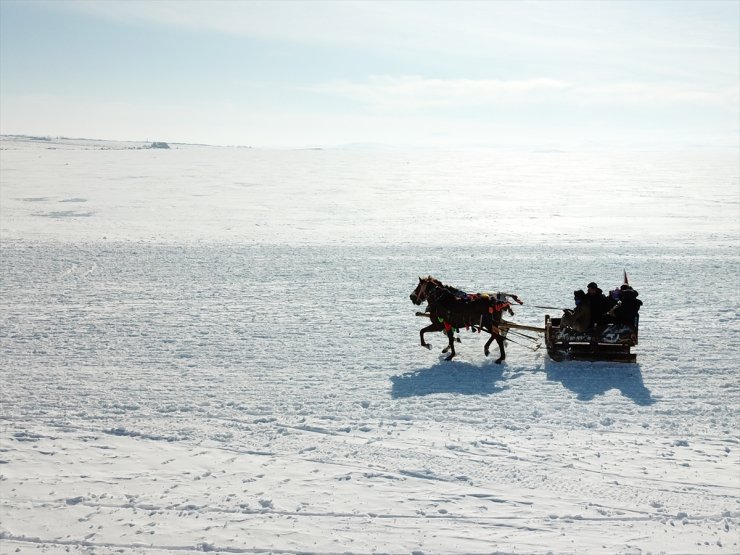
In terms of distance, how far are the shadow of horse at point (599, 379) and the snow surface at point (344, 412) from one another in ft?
0.15

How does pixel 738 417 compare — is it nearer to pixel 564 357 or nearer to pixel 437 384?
pixel 564 357

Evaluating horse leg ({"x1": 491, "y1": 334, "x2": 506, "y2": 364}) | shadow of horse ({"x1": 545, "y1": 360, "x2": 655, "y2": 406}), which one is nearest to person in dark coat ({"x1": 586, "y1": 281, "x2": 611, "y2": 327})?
shadow of horse ({"x1": 545, "y1": 360, "x2": 655, "y2": 406})

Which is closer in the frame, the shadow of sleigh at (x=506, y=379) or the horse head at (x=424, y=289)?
the shadow of sleigh at (x=506, y=379)

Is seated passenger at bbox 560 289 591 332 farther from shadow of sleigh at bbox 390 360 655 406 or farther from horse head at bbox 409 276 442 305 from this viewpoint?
horse head at bbox 409 276 442 305

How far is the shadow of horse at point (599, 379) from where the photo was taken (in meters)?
8.15

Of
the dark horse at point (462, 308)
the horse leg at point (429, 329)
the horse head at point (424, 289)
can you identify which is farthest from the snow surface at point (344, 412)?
the horse head at point (424, 289)

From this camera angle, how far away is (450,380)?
8844 mm

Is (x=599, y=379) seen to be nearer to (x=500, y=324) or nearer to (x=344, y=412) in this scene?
(x=500, y=324)

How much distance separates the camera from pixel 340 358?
9.80 meters

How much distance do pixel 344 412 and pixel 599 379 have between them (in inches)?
151

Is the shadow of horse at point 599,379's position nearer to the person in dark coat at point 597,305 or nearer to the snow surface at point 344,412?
the snow surface at point 344,412

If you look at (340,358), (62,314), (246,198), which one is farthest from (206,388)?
(246,198)

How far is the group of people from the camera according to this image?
889 cm

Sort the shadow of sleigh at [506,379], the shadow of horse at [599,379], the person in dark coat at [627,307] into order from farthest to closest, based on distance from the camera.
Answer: the person in dark coat at [627,307], the shadow of sleigh at [506,379], the shadow of horse at [599,379]
